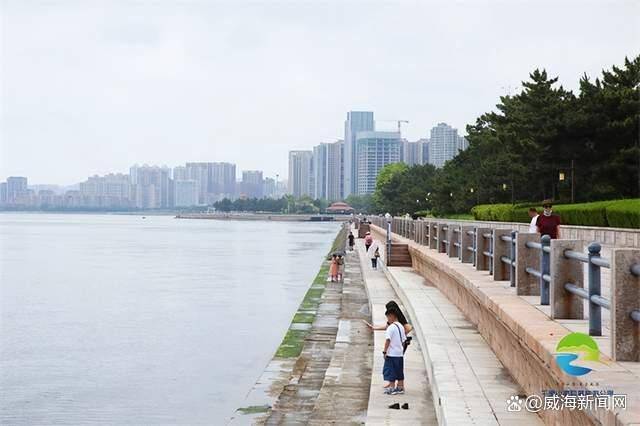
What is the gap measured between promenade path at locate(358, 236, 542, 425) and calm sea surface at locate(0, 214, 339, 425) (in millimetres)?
4794

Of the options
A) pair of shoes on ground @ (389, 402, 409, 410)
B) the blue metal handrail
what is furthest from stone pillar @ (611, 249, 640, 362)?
pair of shoes on ground @ (389, 402, 409, 410)

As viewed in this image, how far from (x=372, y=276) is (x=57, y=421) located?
19.9 meters

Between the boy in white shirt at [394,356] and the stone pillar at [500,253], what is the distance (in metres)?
3.89

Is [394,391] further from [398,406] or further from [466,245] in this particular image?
[466,245]

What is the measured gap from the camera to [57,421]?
53.7ft

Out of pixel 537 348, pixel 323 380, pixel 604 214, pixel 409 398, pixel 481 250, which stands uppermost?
pixel 604 214

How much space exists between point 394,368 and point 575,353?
4769 millimetres

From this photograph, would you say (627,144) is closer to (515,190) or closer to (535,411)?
(515,190)

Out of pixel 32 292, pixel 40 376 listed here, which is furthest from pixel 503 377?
pixel 32 292

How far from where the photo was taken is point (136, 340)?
26.8 metres

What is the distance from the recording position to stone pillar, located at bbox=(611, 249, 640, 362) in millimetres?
7086

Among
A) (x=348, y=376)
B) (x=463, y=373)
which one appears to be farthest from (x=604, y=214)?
(x=463, y=373)

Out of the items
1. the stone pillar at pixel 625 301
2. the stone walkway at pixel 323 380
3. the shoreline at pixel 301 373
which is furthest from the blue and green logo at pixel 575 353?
the shoreline at pixel 301 373

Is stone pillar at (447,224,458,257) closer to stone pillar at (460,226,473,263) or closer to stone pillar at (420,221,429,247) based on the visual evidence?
stone pillar at (460,226,473,263)
